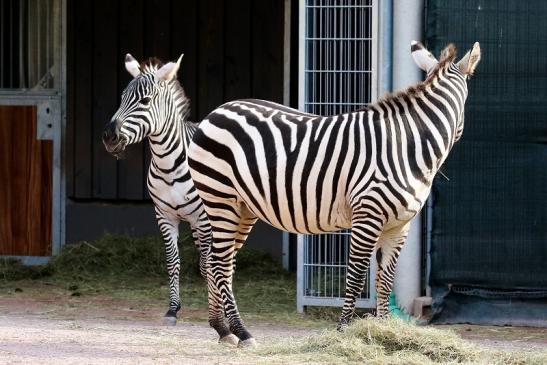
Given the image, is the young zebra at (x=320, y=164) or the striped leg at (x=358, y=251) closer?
the striped leg at (x=358, y=251)

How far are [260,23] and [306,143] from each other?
439cm

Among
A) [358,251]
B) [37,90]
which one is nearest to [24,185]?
[37,90]

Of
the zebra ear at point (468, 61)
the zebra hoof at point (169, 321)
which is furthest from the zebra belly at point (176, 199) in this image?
the zebra ear at point (468, 61)

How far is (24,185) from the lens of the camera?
12141 millimetres

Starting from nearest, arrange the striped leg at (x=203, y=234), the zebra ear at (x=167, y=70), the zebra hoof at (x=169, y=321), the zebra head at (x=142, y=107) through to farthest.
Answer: the zebra head at (x=142, y=107)
the zebra hoof at (x=169, y=321)
the zebra ear at (x=167, y=70)
the striped leg at (x=203, y=234)

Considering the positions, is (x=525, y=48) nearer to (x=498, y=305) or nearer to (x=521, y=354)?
→ (x=498, y=305)

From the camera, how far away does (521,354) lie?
23.4 feet

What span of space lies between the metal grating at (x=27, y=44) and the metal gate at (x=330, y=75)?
3666 mm

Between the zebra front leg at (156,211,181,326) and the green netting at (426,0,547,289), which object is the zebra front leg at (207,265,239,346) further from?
the green netting at (426,0,547,289)

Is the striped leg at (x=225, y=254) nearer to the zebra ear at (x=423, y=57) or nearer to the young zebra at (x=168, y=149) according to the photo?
the young zebra at (x=168, y=149)

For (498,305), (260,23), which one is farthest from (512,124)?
(260,23)

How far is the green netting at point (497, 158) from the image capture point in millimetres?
8984

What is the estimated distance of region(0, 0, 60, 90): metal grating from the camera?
12.1 metres

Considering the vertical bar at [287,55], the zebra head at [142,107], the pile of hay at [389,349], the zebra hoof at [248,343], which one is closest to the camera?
the pile of hay at [389,349]
